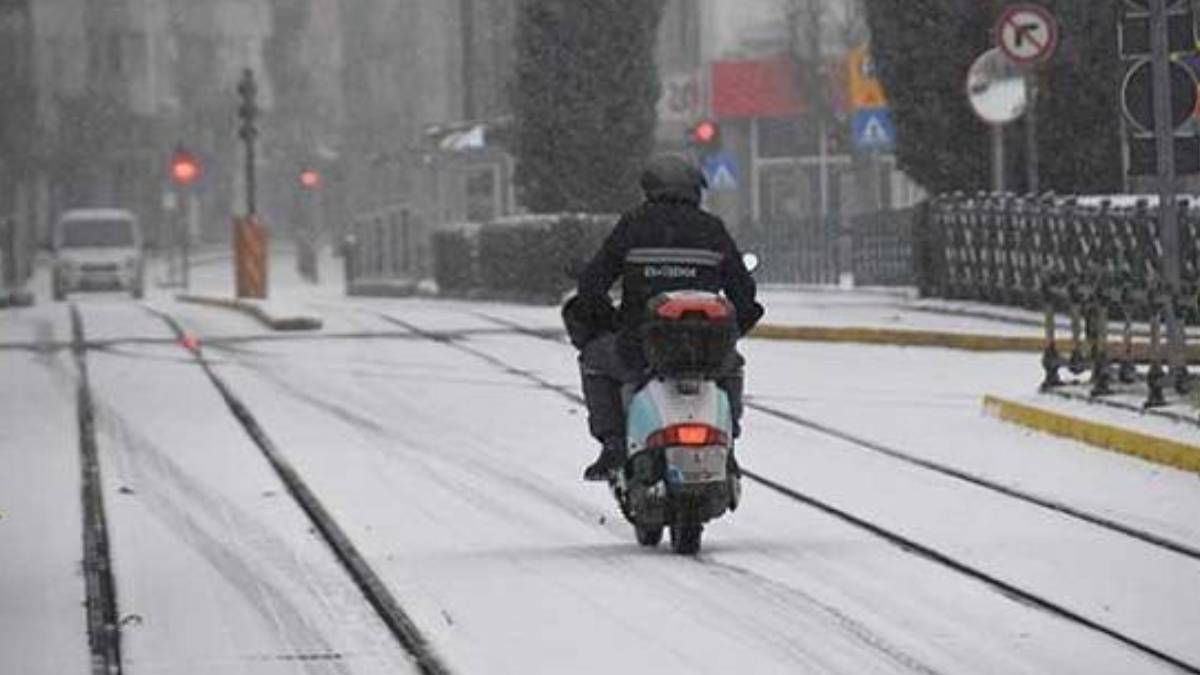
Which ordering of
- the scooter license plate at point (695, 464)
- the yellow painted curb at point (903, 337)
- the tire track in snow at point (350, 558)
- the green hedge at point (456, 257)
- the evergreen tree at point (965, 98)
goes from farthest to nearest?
the green hedge at point (456, 257)
the evergreen tree at point (965, 98)
the yellow painted curb at point (903, 337)
the scooter license plate at point (695, 464)
the tire track in snow at point (350, 558)

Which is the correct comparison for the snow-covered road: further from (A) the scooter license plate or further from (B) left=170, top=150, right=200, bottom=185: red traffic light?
(B) left=170, top=150, right=200, bottom=185: red traffic light

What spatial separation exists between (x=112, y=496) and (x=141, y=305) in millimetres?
28625

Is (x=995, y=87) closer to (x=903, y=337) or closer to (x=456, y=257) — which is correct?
(x=903, y=337)

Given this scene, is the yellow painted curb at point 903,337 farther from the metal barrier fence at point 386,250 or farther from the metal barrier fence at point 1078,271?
the metal barrier fence at point 386,250

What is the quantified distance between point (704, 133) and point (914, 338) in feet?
71.5

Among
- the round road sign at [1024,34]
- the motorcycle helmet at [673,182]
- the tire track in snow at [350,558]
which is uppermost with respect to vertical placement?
the round road sign at [1024,34]

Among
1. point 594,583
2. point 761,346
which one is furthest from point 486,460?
point 761,346

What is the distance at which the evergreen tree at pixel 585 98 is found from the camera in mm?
40781

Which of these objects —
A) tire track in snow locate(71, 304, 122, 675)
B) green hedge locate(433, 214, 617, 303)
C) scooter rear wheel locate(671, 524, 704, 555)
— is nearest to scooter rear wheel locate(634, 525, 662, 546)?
scooter rear wheel locate(671, 524, 704, 555)

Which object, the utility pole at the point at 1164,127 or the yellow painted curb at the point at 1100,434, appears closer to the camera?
the yellow painted curb at the point at 1100,434

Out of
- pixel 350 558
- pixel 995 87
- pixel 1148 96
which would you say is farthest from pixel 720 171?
pixel 350 558

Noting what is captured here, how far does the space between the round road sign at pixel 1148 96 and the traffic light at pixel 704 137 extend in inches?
1183

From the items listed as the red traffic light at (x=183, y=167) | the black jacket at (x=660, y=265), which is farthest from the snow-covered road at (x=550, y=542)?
the red traffic light at (x=183, y=167)

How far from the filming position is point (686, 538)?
12.4m
